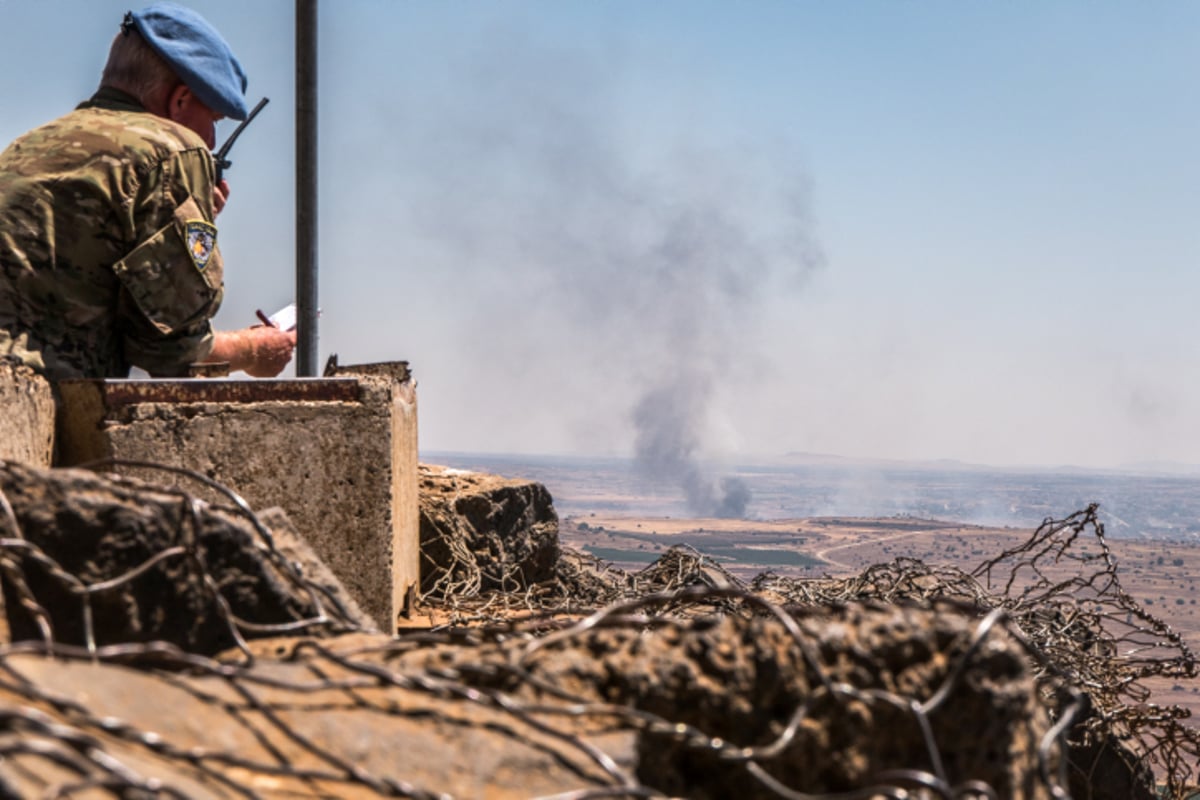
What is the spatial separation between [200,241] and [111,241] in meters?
0.29

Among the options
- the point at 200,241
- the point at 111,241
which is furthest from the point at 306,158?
the point at 111,241

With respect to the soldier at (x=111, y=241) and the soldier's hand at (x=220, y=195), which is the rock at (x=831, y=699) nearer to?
the soldier at (x=111, y=241)

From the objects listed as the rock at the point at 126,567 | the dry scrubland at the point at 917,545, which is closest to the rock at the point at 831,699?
the rock at the point at 126,567

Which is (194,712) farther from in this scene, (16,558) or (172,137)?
(172,137)

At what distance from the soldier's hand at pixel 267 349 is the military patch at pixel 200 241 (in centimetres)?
73

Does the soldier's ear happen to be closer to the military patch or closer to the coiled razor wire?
the military patch

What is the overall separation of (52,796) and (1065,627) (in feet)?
16.6

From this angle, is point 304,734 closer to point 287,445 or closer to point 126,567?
point 126,567

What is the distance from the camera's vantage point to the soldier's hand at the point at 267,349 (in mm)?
5160

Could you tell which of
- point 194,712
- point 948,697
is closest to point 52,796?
point 194,712

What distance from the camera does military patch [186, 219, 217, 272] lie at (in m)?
4.38

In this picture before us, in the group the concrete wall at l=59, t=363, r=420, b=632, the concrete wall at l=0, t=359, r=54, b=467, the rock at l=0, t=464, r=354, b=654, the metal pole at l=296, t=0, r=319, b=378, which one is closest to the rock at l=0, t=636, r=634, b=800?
the rock at l=0, t=464, r=354, b=654

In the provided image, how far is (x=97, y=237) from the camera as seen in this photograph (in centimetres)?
433

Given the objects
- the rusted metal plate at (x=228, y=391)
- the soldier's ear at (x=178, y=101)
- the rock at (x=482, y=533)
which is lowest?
the rock at (x=482, y=533)
